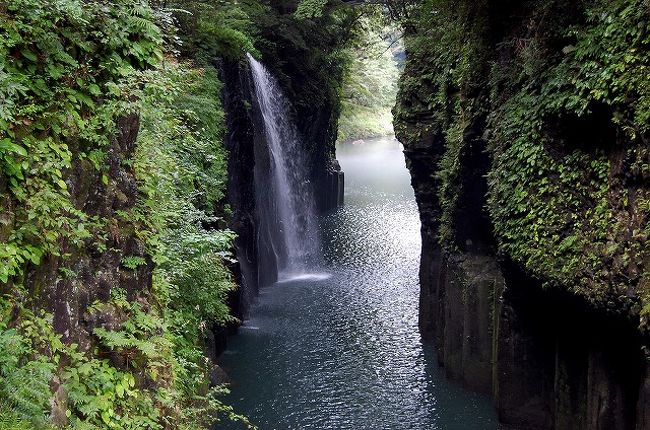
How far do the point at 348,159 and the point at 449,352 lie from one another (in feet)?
167

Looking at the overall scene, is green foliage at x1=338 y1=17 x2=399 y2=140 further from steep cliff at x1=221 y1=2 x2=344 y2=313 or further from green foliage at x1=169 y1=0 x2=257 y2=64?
green foliage at x1=169 y1=0 x2=257 y2=64

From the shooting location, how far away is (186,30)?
58.7ft

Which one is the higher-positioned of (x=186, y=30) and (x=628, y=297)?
(x=186, y=30)

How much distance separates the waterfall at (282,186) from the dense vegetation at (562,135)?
10509 mm

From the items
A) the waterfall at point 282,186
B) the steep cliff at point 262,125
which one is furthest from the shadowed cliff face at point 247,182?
the waterfall at point 282,186

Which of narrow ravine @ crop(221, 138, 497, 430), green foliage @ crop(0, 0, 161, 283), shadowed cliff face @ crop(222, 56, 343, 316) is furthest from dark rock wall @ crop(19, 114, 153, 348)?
shadowed cliff face @ crop(222, 56, 343, 316)

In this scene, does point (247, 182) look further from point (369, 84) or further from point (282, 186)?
point (369, 84)

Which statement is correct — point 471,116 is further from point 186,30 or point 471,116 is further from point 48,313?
point 48,313

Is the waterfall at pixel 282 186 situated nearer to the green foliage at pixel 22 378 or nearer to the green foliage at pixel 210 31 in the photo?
the green foliage at pixel 210 31

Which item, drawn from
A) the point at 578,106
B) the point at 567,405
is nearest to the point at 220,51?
the point at 578,106

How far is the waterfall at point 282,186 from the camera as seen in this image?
24.7 metres

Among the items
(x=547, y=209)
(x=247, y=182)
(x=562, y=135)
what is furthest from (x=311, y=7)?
(x=547, y=209)

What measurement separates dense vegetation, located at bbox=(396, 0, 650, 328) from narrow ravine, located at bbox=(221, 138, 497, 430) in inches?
165

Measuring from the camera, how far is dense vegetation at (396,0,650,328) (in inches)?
376
